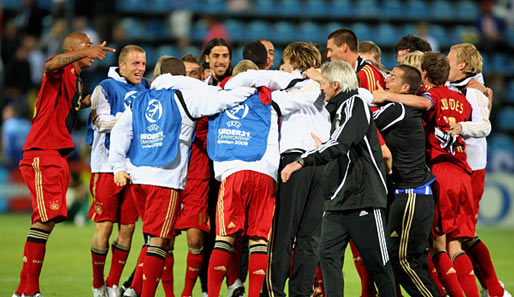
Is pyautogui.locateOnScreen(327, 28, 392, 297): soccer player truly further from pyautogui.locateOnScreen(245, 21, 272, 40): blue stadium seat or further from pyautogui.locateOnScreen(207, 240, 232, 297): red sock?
pyautogui.locateOnScreen(245, 21, 272, 40): blue stadium seat

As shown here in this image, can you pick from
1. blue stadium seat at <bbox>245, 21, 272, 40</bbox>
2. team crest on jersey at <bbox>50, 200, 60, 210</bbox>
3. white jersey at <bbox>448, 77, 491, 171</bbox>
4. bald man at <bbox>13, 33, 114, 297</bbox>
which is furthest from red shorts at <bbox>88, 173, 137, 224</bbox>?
blue stadium seat at <bbox>245, 21, 272, 40</bbox>

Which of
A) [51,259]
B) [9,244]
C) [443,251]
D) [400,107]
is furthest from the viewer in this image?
[9,244]

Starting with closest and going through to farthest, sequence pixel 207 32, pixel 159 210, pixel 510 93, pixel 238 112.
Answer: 1. pixel 238 112
2. pixel 159 210
3. pixel 207 32
4. pixel 510 93

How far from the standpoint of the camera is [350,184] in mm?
5898

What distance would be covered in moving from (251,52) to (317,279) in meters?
2.55

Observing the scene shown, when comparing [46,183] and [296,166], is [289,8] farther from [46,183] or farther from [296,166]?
[296,166]

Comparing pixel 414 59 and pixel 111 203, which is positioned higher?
pixel 414 59

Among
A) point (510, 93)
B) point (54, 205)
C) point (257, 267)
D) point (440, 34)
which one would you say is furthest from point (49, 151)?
point (510, 93)

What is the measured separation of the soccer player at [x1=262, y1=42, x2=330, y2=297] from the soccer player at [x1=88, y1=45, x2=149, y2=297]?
2080mm

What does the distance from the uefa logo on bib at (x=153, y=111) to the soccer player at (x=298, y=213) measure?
3.59ft

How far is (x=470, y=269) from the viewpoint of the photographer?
23.1 ft

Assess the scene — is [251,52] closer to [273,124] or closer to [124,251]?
[273,124]

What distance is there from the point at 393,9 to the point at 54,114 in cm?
1685

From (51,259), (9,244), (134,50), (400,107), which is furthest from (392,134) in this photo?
(9,244)
